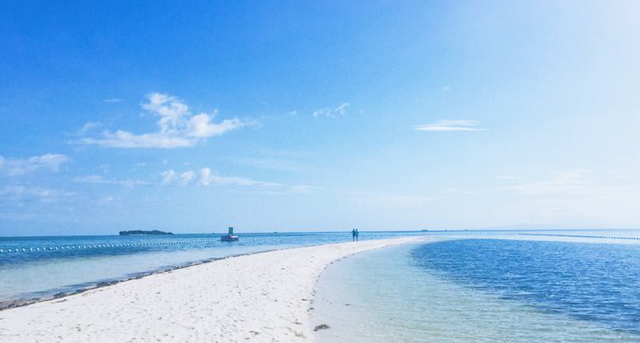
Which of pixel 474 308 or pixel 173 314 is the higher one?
pixel 173 314

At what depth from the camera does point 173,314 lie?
14055 millimetres

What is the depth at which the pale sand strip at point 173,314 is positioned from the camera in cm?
1154

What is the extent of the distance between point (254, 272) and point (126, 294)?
9.58m

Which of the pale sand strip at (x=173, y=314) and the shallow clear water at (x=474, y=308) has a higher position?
the pale sand strip at (x=173, y=314)

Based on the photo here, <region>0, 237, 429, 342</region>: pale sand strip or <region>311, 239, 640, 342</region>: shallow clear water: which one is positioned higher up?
<region>0, 237, 429, 342</region>: pale sand strip

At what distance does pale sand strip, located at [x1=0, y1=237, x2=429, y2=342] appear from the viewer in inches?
454

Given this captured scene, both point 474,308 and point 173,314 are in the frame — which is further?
point 474,308

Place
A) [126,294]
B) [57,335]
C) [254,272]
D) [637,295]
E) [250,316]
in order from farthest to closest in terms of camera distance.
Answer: [254,272] < [637,295] < [126,294] < [250,316] < [57,335]

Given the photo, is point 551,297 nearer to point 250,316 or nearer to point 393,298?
point 393,298

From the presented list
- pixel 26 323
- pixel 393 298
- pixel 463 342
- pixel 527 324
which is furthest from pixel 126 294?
pixel 527 324

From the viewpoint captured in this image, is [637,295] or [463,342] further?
[637,295]

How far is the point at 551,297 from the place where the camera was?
65.7 feet

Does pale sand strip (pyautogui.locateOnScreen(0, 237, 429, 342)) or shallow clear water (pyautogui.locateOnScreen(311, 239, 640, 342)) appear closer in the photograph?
pale sand strip (pyautogui.locateOnScreen(0, 237, 429, 342))

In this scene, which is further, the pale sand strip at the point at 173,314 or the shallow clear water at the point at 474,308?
the shallow clear water at the point at 474,308
